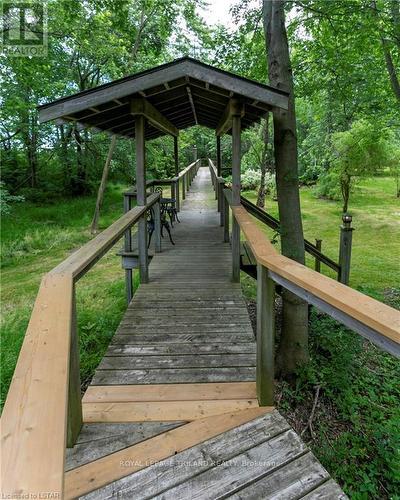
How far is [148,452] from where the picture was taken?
181cm

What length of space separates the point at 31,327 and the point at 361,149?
12.6m

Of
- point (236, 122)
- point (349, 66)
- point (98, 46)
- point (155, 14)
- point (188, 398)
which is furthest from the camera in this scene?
point (155, 14)

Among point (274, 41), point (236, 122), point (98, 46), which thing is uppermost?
point (98, 46)

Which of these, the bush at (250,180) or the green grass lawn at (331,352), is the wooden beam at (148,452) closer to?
the green grass lawn at (331,352)

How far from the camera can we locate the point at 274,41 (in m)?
3.63

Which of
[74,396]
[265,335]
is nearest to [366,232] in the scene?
[265,335]

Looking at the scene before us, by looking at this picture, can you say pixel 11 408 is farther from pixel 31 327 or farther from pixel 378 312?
pixel 378 312

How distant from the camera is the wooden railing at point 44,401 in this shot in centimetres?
79

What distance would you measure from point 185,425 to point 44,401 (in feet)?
3.87

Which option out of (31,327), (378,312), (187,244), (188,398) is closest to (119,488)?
(188,398)

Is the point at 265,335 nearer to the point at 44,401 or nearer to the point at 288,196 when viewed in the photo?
the point at 44,401

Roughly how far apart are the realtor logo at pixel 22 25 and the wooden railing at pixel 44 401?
338 inches

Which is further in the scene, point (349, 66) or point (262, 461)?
point (349, 66)

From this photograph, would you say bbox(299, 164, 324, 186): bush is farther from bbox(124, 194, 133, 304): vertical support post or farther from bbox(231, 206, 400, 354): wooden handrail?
bbox(231, 206, 400, 354): wooden handrail
